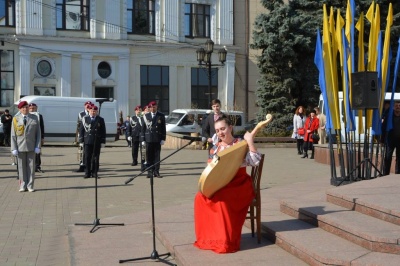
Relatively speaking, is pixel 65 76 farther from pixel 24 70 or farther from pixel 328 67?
pixel 328 67

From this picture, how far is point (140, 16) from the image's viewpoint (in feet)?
147

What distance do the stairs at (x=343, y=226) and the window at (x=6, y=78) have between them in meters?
35.1

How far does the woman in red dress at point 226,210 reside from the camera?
7.11m

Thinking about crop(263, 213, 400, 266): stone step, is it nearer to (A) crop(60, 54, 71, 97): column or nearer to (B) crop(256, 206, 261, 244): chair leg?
(B) crop(256, 206, 261, 244): chair leg

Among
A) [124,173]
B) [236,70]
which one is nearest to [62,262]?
[124,173]

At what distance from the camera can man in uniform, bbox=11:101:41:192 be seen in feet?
43.8

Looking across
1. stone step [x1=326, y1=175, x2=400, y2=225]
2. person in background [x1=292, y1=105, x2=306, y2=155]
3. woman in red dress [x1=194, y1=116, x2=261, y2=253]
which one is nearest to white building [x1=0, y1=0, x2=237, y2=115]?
person in background [x1=292, y1=105, x2=306, y2=155]

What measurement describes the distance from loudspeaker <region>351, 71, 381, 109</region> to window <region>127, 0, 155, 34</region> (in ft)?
113

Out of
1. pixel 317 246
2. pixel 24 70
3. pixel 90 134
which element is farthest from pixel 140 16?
pixel 317 246

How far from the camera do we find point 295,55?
113 ft

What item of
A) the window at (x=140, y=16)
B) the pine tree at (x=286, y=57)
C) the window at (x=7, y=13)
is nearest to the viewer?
the pine tree at (x=286, y=57)

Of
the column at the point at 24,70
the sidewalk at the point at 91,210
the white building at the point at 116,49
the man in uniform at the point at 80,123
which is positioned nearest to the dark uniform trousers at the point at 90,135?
the man in uniform at the point at 80,123

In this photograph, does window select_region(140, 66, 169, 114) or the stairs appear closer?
the stairs

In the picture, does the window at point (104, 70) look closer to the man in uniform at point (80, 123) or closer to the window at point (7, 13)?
the window at point (7, 13)
